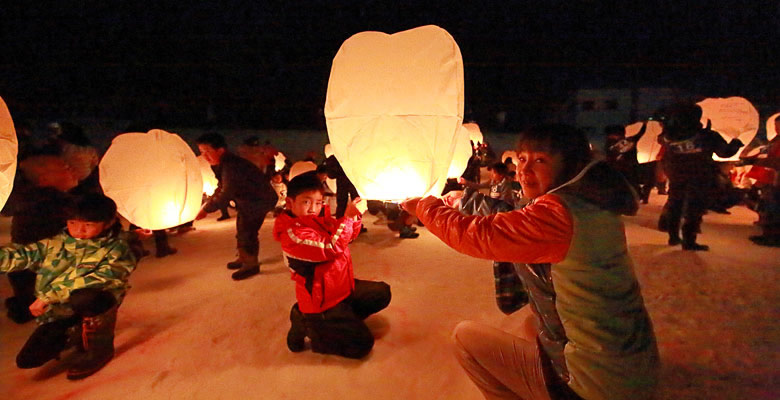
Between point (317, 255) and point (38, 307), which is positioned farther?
point (317, 255)

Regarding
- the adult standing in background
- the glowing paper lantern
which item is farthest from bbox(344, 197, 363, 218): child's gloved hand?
the glowing paper lantern

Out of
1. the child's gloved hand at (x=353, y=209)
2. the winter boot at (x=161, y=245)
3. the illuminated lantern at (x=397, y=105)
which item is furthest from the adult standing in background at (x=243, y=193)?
the illuminated lantern at (x=397, y=105)

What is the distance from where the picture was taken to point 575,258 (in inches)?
51.8

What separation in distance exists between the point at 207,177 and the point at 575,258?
17.0ft

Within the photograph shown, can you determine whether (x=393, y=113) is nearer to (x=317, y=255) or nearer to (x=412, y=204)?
(x=412, y=204)

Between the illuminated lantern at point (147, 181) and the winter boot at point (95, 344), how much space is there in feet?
2.29

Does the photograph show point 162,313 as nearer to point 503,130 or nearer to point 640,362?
point 640,362

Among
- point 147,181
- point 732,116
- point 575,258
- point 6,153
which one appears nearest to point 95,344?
point 147,181

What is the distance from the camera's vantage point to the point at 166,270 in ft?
14.6

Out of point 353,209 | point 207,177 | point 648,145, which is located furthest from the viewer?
point 648,145

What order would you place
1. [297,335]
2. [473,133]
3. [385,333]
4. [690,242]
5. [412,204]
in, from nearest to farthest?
[412,204] < [297,335] < [385,333] < [690,242] < [473,133]

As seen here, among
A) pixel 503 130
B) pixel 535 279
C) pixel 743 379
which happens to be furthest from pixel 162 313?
pixel 503 130

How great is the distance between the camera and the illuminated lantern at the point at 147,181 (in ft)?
8.02

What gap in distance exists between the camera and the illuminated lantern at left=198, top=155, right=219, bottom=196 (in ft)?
17.4
